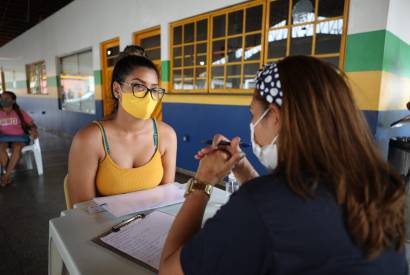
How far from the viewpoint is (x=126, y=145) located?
1.38 m

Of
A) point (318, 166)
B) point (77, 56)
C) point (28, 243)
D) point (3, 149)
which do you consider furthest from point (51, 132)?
point (318, 166)

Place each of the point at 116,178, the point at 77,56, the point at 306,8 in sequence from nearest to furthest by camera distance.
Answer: the point at 116,178 → the point at 306,8 → the point at 77,56

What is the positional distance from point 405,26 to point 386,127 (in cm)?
97

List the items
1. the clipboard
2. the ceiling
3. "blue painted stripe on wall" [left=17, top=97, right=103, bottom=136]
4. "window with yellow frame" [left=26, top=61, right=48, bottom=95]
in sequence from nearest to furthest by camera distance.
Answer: the clipboard
"blue painted stripe on wall" [left=17, top=97, right=103, bottom=136]
the ceiling
"window with yellow frame" [left=26, top=61, right=48, bottom=95]

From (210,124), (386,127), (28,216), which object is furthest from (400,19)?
(28,216)

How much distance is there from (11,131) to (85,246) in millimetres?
3863

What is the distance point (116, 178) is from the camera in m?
1.29

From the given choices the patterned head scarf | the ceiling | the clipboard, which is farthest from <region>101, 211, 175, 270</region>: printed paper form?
the ceiling

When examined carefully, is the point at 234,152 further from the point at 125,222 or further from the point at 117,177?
the point at 117,177

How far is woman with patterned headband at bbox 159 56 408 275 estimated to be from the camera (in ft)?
1.71

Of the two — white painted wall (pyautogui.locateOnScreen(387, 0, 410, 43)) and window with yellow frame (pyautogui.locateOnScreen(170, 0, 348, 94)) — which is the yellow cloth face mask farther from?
white painted wall (pyautogui.locateOnScreen(387, 0, 410, 43))

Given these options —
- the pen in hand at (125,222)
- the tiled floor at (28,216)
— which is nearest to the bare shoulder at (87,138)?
the pen in hand at (125,222)

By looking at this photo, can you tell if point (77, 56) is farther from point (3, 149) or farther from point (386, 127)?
point (386, 127)

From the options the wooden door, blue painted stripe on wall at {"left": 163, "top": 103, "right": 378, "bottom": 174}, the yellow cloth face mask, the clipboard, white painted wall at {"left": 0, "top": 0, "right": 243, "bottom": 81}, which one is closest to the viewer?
the clipboard
